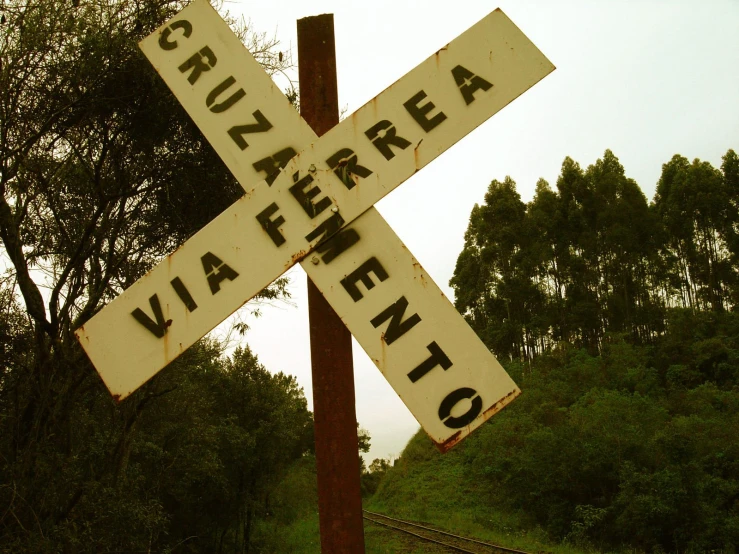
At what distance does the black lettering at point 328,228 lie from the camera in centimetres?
136

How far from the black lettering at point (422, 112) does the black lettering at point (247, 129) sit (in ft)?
1.21

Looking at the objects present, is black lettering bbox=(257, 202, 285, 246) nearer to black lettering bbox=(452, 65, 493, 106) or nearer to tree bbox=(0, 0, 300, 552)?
black lettering bbox=(452, 65, 493, 106)

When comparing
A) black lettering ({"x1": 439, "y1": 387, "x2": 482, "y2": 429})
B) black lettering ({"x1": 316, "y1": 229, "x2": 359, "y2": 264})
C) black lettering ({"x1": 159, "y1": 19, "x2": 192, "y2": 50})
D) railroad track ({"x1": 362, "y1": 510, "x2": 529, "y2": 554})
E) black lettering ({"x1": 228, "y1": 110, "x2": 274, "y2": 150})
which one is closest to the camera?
black lettering ({"x1": 439, "y1": 387, "x2": 482, "y2": 429})

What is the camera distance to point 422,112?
1.43m

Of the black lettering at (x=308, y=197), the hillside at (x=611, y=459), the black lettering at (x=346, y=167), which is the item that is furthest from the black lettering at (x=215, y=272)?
the hillside at (x=611, y=459)

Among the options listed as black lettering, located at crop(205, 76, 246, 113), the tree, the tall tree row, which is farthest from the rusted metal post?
the tall tree row

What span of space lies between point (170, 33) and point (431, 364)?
1.16 metres

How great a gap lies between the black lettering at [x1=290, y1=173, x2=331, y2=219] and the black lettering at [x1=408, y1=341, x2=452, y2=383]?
44cm

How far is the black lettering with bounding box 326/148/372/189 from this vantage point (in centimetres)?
138

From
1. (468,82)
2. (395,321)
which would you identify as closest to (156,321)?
(395,321)

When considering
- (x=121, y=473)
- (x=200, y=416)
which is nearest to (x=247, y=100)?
(x=121, y=473)

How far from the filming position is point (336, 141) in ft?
4.60

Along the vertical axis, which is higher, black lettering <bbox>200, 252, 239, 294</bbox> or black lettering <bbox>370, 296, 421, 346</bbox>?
black lettering <bbox>200, 252, 239, 294</bbox>

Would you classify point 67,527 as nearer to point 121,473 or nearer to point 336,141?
point 121,473
